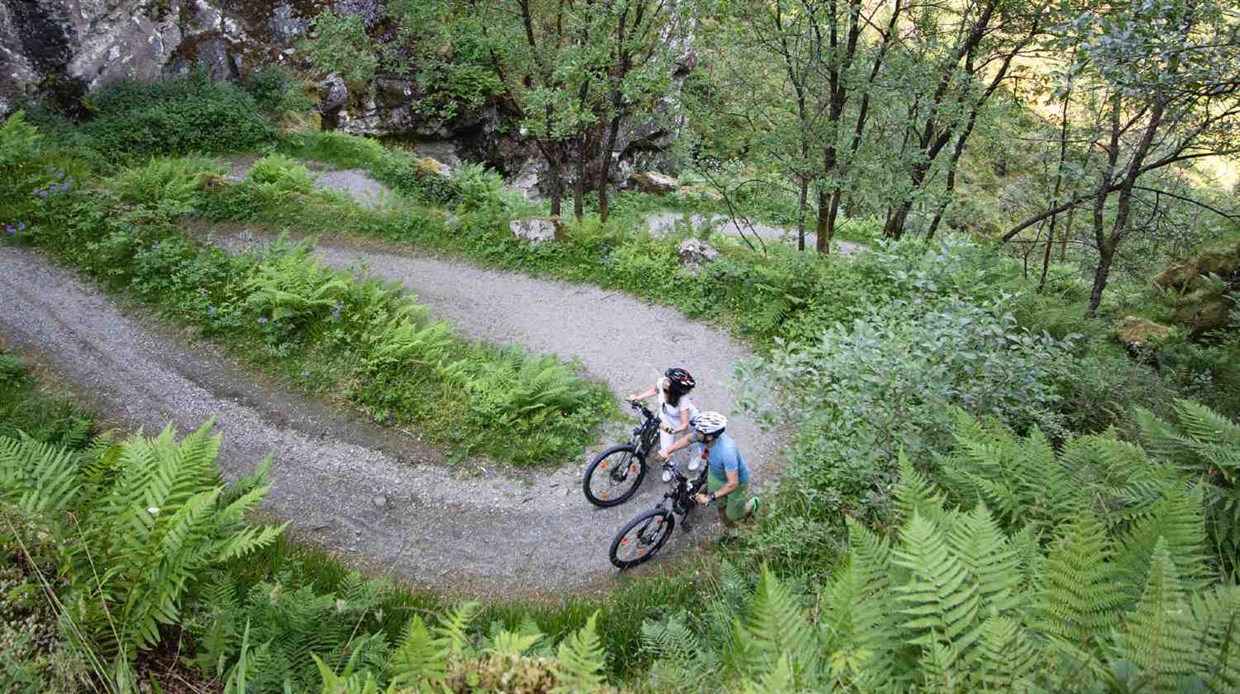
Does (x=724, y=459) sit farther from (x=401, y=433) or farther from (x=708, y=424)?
(x=401, y=433)

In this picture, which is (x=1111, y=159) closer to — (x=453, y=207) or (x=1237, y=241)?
(x=1237, y=241)

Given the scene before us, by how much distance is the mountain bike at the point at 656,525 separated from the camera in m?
7.21

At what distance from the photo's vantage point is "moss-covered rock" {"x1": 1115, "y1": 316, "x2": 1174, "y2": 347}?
10.7m

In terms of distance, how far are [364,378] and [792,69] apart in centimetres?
1049

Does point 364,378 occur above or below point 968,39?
below

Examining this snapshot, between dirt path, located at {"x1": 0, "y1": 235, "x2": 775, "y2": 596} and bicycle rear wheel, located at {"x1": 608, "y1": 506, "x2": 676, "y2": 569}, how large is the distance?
35 cm

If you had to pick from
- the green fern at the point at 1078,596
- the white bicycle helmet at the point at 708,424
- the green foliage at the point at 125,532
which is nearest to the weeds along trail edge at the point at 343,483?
the white bicycle helmet at the point at 708,424

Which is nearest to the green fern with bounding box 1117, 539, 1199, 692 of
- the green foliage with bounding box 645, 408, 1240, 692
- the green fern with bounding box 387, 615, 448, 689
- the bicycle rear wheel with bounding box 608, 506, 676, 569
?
the green foliage with bounding box 645, 408, 1240, 692

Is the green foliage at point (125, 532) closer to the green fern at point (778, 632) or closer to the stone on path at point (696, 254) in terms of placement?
the green fern at point (778, 632)

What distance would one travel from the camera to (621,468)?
848 centimetres

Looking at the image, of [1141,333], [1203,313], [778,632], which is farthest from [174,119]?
[1203,313]

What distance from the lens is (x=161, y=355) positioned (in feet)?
34.6

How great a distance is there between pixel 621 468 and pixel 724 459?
6.68 feet

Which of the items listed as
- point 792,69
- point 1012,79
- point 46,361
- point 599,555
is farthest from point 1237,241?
point 46,361
